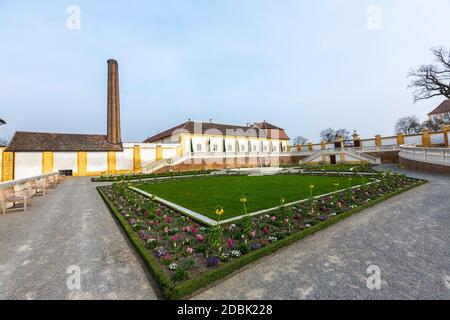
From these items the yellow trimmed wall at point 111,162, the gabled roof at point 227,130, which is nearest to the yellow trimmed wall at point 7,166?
the yellow trimmed wall at point 111,162

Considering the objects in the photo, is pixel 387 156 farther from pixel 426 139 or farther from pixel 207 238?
pixel 207 238

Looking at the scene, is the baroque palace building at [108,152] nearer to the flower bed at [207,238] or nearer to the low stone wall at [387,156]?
the low stone wall at [387,156]

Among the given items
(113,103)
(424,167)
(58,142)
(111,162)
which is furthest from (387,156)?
(58,142)

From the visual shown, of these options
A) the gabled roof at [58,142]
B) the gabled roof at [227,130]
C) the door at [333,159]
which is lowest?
the door at [333,159]

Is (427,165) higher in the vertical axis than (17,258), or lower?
higher

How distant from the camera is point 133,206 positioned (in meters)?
8.34

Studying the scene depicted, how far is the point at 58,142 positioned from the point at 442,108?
8391 cm

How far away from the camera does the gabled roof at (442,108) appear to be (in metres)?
50.9

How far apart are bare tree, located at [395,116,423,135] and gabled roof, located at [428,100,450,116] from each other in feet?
14.7

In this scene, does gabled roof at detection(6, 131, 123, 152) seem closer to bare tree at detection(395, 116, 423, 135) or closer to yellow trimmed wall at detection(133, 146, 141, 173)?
yellow trimmed wall at detection(133, 146, 141, 173)
